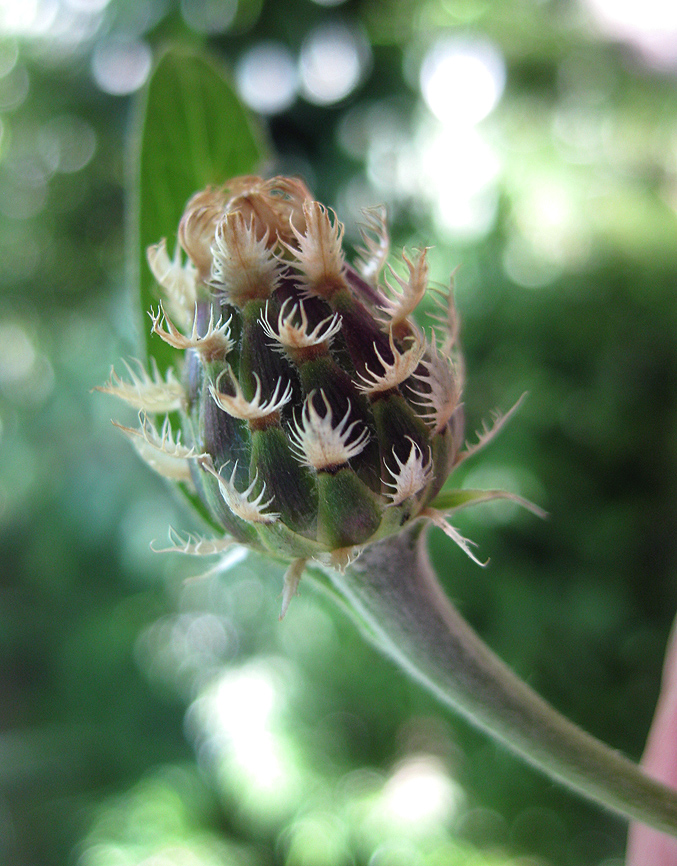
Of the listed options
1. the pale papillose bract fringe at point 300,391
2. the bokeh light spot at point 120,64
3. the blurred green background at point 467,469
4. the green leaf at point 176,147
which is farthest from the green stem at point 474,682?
the bokeh light spot at point 120,64

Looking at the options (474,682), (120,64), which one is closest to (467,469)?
(474,682)

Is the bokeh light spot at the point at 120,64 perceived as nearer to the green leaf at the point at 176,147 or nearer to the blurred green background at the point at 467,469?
the blurred green background at the point at 467,469

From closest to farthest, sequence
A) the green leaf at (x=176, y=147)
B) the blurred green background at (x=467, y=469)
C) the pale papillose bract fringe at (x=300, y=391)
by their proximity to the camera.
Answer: the pale papillose bract fringe at (x=300, y=391) → the green leaf at (x=176, y=147) → the blurred green background at (x=467, y=469)

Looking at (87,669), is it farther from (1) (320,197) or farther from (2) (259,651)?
(1) (320,197)

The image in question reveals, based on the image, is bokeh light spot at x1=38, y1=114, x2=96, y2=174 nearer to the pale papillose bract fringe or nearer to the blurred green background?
the blurred green background

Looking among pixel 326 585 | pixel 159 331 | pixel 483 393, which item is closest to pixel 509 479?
pixel 483 393

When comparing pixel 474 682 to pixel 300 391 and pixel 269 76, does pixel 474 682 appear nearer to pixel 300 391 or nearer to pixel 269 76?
pixel 300 391

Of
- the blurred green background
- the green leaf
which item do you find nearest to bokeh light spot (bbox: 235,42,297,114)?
the blurred green background
